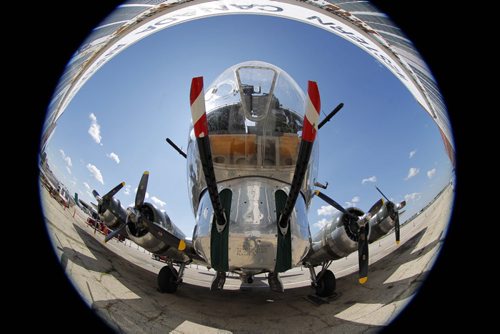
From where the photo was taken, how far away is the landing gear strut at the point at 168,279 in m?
5.65

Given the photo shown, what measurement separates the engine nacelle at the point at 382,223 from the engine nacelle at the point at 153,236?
428cm

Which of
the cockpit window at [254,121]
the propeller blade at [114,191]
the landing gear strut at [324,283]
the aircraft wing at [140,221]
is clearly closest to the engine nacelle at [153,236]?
the aircraft wing at [140,221]

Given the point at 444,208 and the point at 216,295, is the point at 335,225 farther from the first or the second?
the point at 216,295

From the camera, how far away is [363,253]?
5.23 meters

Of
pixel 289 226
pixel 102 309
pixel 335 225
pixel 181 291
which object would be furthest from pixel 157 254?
pixel 289 226

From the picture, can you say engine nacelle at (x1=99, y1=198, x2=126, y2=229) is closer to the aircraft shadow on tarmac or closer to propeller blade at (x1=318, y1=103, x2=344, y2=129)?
the aircraft shadow on tarmac

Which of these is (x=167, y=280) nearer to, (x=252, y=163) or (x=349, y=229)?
(x=252, y=163)

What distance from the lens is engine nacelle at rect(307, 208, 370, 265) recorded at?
5980 millimetres

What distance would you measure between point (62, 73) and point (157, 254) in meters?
4.64

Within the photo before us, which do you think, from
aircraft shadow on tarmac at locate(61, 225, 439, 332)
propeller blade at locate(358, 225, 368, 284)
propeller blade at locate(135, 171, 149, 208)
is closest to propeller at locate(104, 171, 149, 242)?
propeller blade at locate(135, 171, 149, 208)

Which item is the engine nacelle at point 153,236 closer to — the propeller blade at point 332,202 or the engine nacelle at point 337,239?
the engine nacelle at point 337,239

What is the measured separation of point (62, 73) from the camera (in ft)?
10.2

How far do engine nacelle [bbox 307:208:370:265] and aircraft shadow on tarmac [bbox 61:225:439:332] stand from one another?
0.61 metres

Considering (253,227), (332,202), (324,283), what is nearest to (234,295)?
(324,283)
